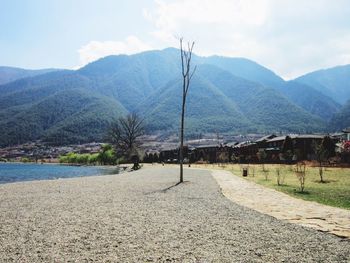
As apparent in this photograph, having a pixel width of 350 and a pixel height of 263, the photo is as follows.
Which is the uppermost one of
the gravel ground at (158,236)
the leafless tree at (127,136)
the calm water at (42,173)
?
the leafless tree at (127,136)

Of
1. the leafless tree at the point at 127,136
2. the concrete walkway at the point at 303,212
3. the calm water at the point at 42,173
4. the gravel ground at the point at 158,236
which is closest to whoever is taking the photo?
the gravel ground at the point at 158,236

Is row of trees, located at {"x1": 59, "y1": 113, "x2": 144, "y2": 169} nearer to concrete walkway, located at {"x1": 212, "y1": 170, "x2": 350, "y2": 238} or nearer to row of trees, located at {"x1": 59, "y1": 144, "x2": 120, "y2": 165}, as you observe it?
row of trees, located at {"x1": 59, "y1": 144, "x2": 120, "y2": 165}

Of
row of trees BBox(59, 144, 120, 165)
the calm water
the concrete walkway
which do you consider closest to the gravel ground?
the concrete walkway

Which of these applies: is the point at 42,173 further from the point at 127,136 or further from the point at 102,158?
the point at 102,158

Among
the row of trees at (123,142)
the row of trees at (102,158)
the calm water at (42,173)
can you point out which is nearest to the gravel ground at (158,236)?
the calm water at (42,173)

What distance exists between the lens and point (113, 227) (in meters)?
9.63

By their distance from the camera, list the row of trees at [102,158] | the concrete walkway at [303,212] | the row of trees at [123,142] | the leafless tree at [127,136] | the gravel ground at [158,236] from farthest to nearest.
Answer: the row of trees at [102,158]
the row of trees at [123,142]
the leafless tree at [127,136]
the concrete walkway at [303,212]
the gravel ground at [158,236]

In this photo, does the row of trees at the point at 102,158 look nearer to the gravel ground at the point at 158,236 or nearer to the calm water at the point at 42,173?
the calm water at the point at 42,173

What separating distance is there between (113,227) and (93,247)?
201 centimetres

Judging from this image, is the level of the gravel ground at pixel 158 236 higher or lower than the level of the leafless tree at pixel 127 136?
lower

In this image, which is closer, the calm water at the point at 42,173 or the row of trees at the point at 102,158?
the calm water at the point at 42,173

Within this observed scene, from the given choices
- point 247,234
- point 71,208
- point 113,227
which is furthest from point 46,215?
point 247,234

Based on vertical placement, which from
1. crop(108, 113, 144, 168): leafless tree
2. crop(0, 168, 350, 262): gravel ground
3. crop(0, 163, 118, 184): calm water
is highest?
crop(108, 113, 144, 168): leafless tree

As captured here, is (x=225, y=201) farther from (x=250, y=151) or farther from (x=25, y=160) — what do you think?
(x=25, y=160)
